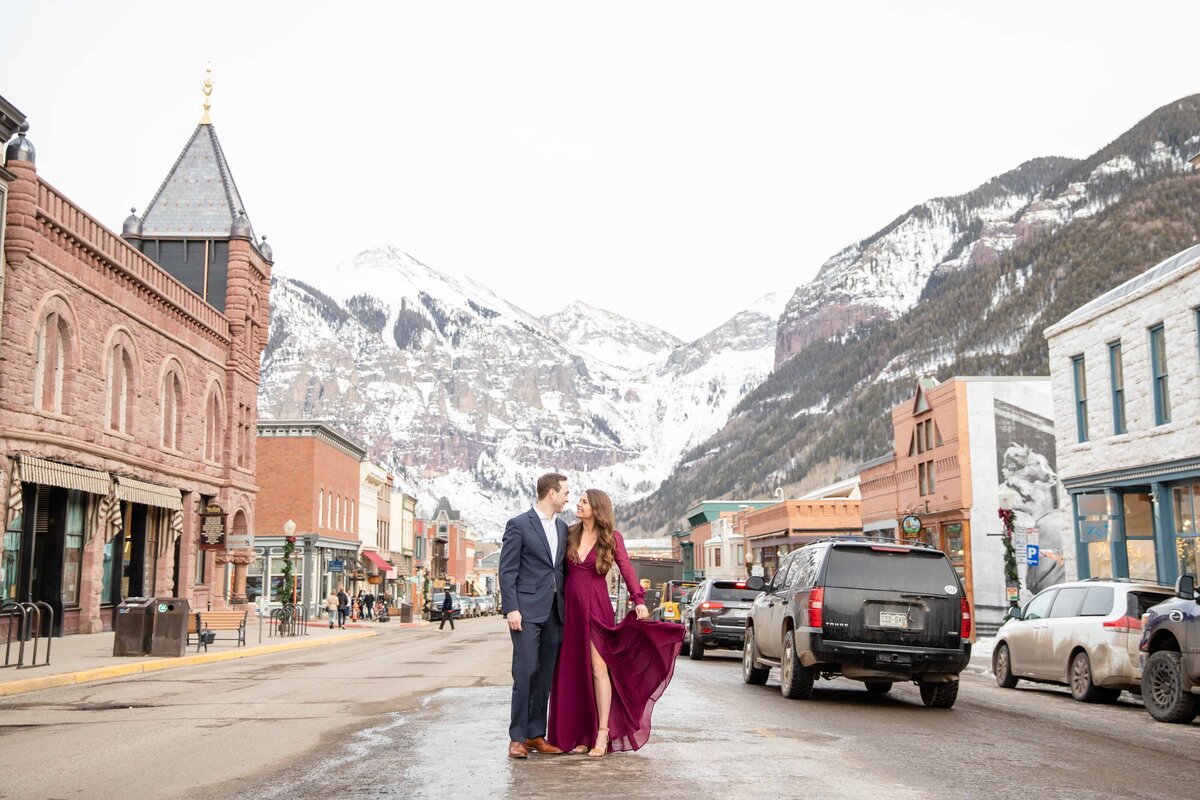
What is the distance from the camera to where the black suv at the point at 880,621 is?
13615 millimetres

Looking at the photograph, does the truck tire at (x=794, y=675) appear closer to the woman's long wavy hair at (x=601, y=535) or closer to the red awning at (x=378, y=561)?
the woman's long wavy hair at (x=601, y=535)

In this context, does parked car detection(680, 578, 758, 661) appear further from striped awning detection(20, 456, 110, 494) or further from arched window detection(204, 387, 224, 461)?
arched window detection(204, 387, 224, 461)

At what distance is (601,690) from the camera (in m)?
8.84

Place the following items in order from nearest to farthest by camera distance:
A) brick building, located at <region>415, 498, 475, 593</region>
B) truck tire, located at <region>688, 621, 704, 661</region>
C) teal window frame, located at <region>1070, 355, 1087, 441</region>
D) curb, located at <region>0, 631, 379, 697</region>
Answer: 1. curb, located at <region>0, 631, 379, 697</region>
2. truck tire, located at <region>688, 621, 704, 661</region>
3. teal window frame, located at <region>1070, 355, 1087, 441</region>
4. brick building, located at <region>415, 498, 475, 593</region>

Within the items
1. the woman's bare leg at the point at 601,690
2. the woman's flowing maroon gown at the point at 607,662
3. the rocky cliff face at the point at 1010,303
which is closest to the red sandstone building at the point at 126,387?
the woman's flowing maroon gown at the point at 607,662

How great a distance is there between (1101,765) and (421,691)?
8.61 metres

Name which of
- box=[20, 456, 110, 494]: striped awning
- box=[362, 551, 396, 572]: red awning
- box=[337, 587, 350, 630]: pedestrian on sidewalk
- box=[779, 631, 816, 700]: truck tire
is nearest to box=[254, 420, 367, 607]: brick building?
box=[337, 587, 350, 630]: pedestrian on sidewalk

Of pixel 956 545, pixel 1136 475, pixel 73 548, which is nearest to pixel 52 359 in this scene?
pixel 73 548

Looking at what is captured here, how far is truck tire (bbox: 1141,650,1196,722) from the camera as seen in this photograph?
12992 mm

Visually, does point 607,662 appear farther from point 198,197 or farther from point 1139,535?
point 198,197

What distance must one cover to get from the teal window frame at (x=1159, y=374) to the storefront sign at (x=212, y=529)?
2804 centimetres

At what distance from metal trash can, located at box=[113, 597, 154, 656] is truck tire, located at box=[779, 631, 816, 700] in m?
12.9

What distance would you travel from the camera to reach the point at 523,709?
8.67 metres

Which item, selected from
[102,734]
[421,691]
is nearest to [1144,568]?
[421,691]
